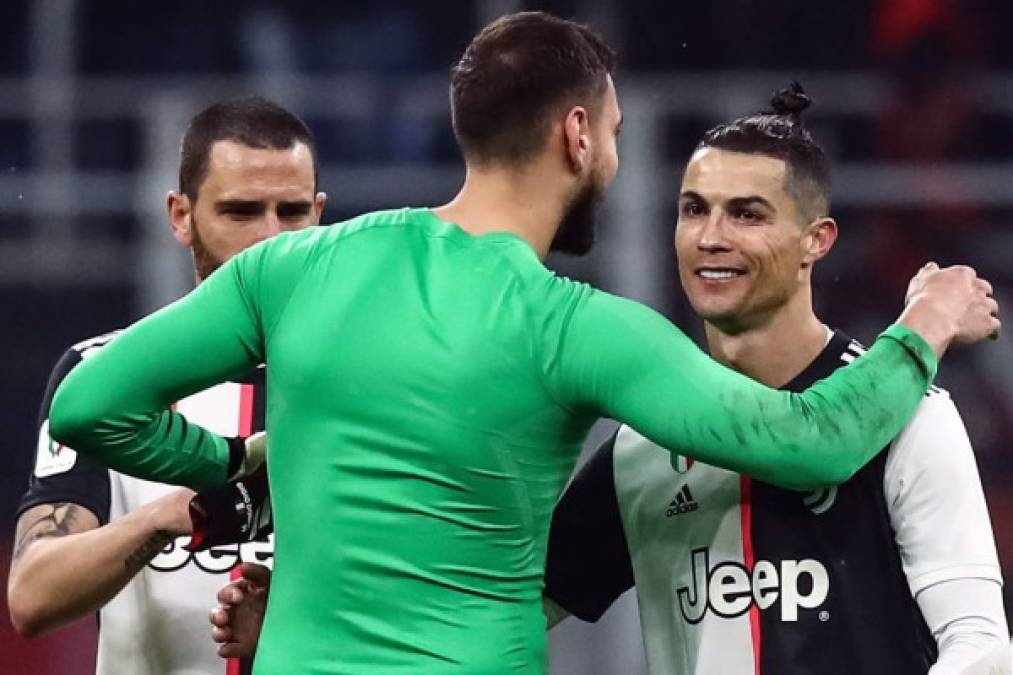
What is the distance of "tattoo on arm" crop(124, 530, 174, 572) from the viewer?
244 cm

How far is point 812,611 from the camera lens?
2480 mm

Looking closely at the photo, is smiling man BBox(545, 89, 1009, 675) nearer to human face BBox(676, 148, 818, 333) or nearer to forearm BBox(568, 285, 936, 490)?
human face BBox(676, 148, 818, 333)

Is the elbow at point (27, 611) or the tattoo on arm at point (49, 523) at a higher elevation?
the tattoo on arm at point (49, 523)

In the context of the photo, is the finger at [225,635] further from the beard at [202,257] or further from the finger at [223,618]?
the beard at [202,257]

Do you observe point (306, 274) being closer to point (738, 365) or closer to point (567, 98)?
point (567, 98)

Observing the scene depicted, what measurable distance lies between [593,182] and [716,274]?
418 millimetres

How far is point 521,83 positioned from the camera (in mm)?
2209

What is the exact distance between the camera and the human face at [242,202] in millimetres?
2918

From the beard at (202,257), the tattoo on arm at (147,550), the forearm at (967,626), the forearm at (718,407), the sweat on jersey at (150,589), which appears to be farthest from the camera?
the beard at (202,257)

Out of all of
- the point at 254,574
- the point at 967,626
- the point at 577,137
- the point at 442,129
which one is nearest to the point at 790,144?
the point at 577,137

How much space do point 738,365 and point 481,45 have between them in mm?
636

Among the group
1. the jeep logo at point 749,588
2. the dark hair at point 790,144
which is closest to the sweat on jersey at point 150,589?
the jeep logo at point 749,588

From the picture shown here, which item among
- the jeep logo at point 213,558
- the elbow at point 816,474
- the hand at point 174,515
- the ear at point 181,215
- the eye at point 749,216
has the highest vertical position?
the ear at point 181,215

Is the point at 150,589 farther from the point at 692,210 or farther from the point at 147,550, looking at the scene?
the point at 692,210
